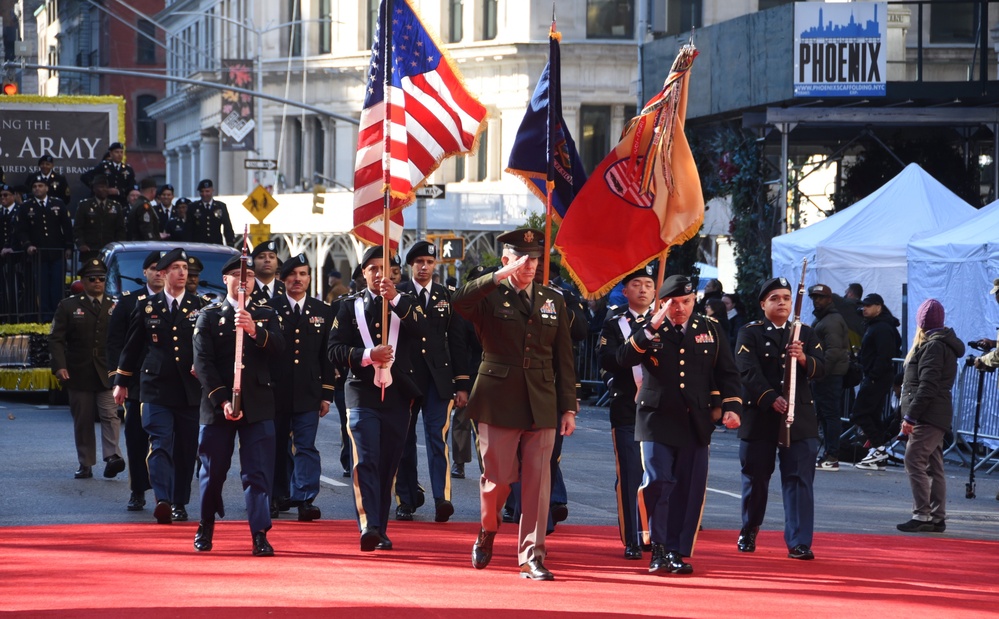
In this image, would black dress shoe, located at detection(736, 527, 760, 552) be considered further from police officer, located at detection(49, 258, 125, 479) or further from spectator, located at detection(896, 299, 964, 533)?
police officer, located at detection(49, 258, 125, 479)

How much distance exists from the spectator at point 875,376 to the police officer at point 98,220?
10834 mm

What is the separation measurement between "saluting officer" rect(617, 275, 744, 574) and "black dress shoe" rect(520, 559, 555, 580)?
853mm

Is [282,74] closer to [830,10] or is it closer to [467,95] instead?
[830,10]

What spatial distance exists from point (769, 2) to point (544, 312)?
162 ft

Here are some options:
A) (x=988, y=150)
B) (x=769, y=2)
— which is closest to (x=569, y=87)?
(x=769, y=2)

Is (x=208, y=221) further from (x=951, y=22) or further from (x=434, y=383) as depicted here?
(x=951, y=22)

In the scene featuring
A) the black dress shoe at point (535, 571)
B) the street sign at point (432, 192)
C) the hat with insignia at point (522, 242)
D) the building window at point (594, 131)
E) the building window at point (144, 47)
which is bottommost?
the black dress shoe at point (535, 571)

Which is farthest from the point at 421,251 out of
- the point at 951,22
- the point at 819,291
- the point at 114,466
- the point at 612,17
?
the point at 612,17

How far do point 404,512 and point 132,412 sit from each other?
239 cm

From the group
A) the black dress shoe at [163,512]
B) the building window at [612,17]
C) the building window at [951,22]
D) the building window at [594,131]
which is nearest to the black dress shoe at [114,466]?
the black dress shoe at [163,512]

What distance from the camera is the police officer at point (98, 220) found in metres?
23.5

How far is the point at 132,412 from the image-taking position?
1338 centimetres

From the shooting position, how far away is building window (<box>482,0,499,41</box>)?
59.3m

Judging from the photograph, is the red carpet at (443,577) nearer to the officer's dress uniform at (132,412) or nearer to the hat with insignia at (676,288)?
the officer's dress uniform at (132,412)
